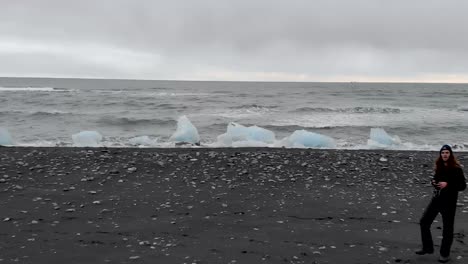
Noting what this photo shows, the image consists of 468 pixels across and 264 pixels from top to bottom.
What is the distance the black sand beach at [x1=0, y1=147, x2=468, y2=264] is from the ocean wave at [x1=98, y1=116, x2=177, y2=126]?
58.5ft

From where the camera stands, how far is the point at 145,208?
9.23m

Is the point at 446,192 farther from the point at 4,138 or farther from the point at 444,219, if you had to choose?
the point at 4,138

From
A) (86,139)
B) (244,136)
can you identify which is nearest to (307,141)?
(244,136)

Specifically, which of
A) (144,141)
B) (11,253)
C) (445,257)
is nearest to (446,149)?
(445,257)

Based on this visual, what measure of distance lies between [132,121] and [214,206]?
25.1 m

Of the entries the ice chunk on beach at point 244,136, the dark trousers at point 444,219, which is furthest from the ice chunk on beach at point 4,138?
the dark trousers at point 444,219

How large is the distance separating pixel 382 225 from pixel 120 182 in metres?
6.45

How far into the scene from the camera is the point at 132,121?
3325 cm

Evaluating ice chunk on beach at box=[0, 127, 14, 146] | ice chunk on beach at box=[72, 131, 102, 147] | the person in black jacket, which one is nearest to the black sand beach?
the person in black jacket

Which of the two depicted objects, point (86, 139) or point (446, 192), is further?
point (86, 139)

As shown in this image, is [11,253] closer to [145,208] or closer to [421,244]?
[145,208]

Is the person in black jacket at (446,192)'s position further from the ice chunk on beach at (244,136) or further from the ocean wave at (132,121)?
the ocean wave at (132,121)

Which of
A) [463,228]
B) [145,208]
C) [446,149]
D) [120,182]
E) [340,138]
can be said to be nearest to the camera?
[446,149]

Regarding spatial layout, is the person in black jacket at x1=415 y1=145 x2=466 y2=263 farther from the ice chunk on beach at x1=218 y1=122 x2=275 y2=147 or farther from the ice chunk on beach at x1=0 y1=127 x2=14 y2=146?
the ice chunk on beach at x1=0 y1=127 x2=14 y2=146
